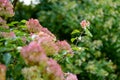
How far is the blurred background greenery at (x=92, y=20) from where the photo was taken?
4984 millimetres

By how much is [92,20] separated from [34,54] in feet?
11.8

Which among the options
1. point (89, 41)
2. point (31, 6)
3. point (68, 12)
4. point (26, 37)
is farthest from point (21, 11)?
point (26, 37)

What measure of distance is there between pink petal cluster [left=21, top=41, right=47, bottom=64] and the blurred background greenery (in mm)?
3218

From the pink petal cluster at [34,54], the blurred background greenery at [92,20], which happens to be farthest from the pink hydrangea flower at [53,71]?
the blurred background greenery at [92,20]

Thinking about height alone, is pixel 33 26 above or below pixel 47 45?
above

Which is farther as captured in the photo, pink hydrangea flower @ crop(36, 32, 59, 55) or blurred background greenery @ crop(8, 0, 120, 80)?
blurred background greenery @ crop(8, 0, 120, 80)

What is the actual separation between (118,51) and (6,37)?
10.3ft

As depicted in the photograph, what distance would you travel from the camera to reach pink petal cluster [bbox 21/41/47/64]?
157 cm

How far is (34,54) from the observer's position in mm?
1568

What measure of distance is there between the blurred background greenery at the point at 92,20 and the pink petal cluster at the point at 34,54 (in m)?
3.22

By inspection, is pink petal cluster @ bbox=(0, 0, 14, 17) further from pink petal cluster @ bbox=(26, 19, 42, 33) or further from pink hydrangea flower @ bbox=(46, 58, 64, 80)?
pink hydrangea flower @ bbox=(46, 58, 64, 80)

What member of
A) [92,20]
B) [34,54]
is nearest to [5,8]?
[34,54]

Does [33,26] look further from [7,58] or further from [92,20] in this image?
[92,20]

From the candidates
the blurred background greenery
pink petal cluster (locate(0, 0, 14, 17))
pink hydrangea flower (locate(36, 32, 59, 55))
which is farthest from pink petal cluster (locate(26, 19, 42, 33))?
the blurred background greenery
